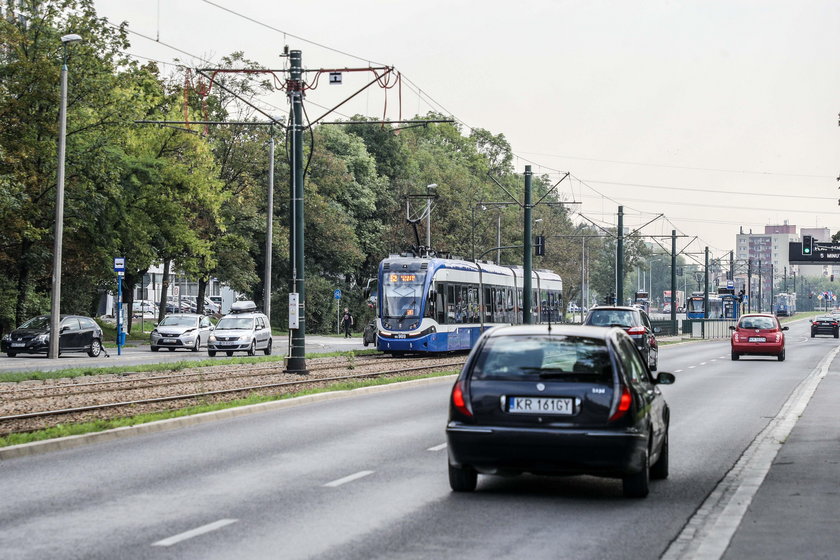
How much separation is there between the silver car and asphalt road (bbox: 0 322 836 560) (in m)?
30.6

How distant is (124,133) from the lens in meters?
46.5

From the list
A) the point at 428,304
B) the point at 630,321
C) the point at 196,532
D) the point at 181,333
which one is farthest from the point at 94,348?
the point at 196,532

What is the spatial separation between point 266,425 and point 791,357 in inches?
1289

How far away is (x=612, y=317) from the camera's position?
31.8 metres

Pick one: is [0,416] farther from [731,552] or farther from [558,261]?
[558,261]

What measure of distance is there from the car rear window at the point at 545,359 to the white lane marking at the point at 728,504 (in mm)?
1319

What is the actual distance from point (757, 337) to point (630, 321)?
1053 cm

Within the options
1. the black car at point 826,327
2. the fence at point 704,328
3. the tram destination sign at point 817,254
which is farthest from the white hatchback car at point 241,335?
the black car at point 826,327

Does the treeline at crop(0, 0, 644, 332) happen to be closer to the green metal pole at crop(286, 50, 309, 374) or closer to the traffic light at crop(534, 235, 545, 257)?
the green metal pole at crop(286, 50, 309, 374)

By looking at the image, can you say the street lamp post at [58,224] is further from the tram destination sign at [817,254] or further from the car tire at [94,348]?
the tram destination sign at [817,254]

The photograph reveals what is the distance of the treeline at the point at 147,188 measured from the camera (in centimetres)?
4347

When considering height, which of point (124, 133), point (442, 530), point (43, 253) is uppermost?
point (124, 133)

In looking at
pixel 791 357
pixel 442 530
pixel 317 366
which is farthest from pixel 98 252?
pixel 442 530

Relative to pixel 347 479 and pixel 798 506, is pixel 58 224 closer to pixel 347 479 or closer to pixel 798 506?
pixel 347 479
